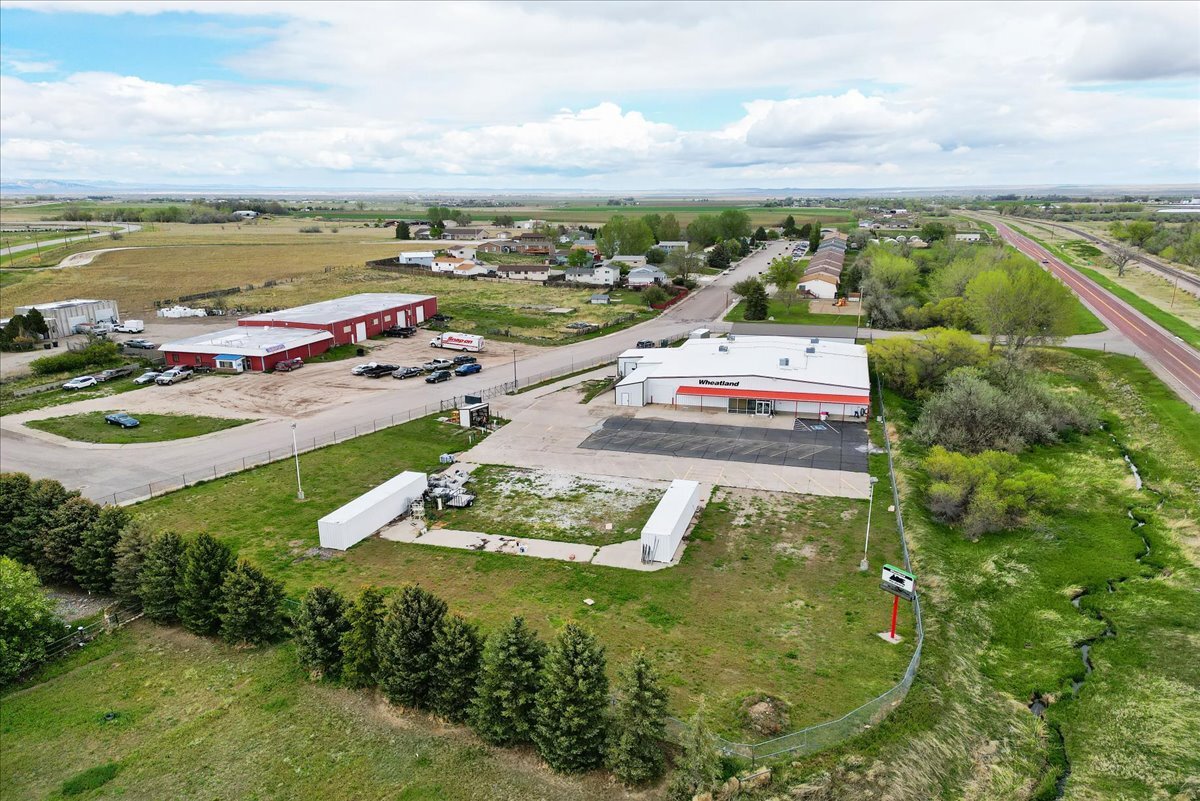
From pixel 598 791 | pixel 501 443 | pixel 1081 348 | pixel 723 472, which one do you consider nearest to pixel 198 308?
pixel 501 443

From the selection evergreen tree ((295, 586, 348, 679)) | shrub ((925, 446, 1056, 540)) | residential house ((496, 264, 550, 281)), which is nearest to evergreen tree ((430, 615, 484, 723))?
→ evergreen tree ((295, 586, 348, 679))

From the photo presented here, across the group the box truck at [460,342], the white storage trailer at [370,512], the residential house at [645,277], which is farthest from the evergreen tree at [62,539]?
the residential house at [645,277]

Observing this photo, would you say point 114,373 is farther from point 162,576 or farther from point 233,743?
point 233,743

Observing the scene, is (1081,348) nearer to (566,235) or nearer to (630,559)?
(630,559)

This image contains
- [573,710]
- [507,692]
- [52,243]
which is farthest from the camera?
[52,243]

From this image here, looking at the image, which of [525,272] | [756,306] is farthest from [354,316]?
[525,272]

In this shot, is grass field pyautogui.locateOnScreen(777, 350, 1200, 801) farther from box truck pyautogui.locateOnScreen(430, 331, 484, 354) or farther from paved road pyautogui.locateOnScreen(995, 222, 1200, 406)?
box truck pyautogui.locateOnScreen(430, 331, 484, 354)
